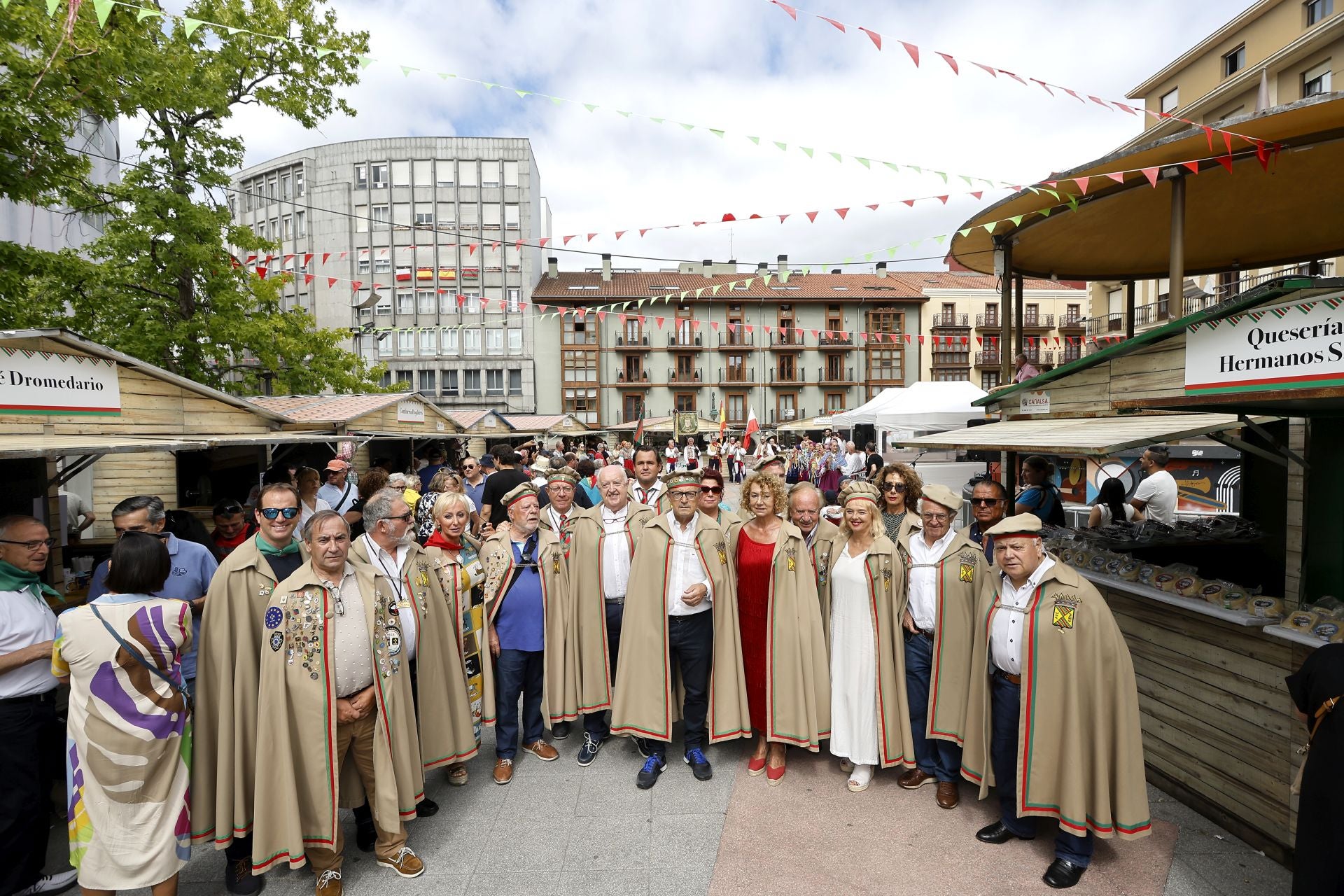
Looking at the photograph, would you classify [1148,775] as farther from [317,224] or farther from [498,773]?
[317,224]

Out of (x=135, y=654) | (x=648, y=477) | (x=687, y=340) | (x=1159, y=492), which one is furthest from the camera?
(x=687, y=340)

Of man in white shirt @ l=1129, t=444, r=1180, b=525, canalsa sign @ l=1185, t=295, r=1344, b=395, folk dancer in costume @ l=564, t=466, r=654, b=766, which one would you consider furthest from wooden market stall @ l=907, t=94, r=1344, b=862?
folk dancer in costume @ l=564, t=466, r=654, b=766

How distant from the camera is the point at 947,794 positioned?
382 cm

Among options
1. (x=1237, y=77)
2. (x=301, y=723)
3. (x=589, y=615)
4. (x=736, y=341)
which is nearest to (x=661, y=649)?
(x=589, y=615)

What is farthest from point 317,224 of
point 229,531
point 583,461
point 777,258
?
point 229,531

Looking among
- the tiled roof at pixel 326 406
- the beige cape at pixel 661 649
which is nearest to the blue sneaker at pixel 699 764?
the beige cape at pixel 661 649

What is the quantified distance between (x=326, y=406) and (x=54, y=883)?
9885 millimetres

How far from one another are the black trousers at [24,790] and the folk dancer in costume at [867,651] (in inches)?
155

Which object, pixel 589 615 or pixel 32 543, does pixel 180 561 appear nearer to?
pixel 32 543

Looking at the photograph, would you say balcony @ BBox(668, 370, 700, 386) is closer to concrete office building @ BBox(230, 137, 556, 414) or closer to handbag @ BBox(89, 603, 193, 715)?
concrete office building @ BBox(230, 137, 556, 414)

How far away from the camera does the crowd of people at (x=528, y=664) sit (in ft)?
9.52

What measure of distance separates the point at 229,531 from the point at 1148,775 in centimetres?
633

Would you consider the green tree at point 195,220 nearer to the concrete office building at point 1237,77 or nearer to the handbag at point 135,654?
the handbag at point 135,654

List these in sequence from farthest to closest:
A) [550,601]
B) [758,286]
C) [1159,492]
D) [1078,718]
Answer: [758,286]
[1159,492]
[550,601]
[1078,718]
